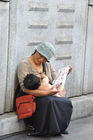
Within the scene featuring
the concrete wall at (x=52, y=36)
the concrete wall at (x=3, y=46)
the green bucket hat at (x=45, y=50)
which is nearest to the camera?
the concrete wall at (x=3, y=46)

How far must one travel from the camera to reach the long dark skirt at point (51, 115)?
583 centimetres

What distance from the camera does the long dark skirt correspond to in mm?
5828

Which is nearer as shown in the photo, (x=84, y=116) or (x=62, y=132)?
(x=62, y=132)

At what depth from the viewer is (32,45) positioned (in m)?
6.20

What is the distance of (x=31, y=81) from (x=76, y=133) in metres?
1.18

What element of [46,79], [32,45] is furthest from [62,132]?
[32,45]

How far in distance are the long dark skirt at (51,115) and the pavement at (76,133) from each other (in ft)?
0.48

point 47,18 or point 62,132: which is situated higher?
point 47,18

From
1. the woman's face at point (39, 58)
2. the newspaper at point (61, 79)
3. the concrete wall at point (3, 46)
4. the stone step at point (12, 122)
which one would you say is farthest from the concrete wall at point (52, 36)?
the newspaper at point (61, 79)

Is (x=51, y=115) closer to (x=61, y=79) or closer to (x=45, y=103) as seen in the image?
(x=45, y=103)

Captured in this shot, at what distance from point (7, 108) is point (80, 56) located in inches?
68.6

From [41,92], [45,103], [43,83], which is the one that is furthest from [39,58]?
[45,103]

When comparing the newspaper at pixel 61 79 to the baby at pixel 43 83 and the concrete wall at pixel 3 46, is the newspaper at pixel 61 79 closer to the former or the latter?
the baby at pixel 43 83

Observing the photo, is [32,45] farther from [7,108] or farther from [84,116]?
[84,116]
